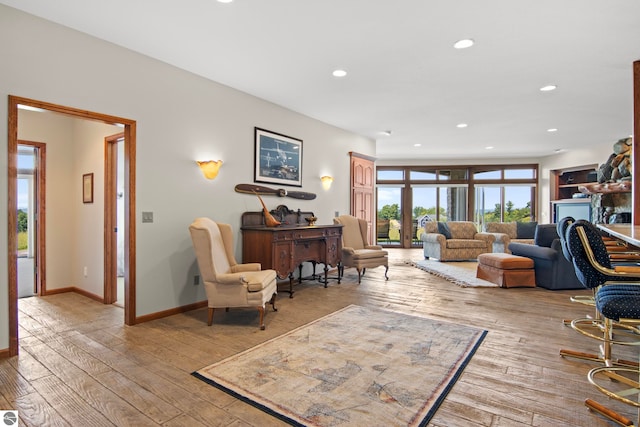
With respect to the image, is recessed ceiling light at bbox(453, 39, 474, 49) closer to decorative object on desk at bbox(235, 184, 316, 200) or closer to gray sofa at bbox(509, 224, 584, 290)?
decorative object on desk at bbox(235, 184, 316, 200)

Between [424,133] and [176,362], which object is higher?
[424,133]

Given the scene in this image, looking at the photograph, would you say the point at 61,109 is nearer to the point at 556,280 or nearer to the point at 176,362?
the point at 176,362

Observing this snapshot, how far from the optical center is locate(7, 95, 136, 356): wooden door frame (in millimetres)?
2703

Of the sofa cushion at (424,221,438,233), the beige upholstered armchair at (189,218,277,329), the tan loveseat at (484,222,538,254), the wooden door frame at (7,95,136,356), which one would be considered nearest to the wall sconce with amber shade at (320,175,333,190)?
the beige upholstered armchair at (189,218,277,329)

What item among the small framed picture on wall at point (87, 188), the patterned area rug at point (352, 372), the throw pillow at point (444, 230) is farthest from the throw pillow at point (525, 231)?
the small framed picture on wall at point (87, 188)

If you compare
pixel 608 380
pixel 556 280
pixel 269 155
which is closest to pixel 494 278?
pixel 556 280

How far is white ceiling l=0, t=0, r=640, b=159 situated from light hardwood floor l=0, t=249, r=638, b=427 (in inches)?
105

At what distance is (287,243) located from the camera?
173 inches

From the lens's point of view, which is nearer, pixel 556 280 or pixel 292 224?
pixel 556 280

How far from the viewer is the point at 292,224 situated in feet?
17.4

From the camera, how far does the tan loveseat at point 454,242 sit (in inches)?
313

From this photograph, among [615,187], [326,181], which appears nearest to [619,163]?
[615,187]

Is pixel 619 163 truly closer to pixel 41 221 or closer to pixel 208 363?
A: pixel 208 363

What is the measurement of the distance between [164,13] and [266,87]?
1775mm
